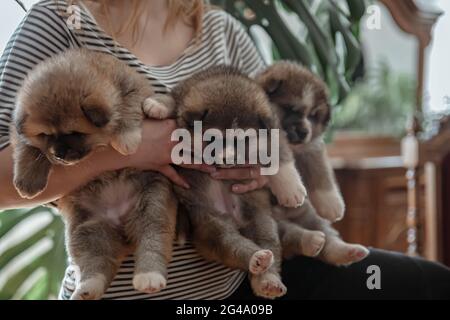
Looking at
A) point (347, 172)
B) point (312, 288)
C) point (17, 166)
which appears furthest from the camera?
point (347, 172)

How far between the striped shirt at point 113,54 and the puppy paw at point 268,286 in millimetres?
117

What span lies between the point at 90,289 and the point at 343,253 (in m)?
0.49

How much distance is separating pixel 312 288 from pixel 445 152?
1.08m

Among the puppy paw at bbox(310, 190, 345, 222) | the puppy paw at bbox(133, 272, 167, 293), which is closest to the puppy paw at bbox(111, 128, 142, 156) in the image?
the puppy paw at bbox(133, 272, 167, 293)

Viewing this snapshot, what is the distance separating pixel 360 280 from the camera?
1.20m

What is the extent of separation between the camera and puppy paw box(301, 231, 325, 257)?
1.13 m

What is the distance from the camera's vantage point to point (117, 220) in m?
1.06

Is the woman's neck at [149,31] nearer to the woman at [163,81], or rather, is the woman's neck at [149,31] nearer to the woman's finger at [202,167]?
the woman at [163,81]

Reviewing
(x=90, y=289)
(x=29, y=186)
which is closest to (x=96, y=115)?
(x=29, y=186)

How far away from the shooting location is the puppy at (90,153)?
0.95 m

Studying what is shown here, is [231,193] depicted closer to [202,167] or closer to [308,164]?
[202,167]

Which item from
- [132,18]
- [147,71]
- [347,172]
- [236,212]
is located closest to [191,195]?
[236,212]

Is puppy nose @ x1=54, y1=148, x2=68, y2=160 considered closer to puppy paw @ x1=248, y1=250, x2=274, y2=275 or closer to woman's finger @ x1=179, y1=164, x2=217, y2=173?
woman's finger @ x1=179, y1=164, x2=217, y2=173

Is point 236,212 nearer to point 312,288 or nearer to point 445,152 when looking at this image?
point 312,288
